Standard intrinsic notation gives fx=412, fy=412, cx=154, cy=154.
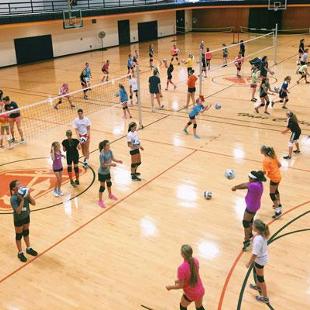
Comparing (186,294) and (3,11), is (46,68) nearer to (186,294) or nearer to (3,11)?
(3,11)

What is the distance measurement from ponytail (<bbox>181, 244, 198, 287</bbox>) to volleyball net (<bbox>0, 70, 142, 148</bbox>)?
9.97 meters

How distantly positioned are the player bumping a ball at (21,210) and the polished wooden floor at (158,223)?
26cm

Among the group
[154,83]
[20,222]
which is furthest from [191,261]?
[154,83]

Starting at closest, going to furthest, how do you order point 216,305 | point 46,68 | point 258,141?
point 216,305
point 258,141
point 46,68

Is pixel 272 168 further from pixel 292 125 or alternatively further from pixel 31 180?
pixel 31 180

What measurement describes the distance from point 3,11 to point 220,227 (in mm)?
27500

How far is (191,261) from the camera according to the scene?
5469 mm

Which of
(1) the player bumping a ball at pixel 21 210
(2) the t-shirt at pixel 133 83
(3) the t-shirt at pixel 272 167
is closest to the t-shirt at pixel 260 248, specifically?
(3) the t-shirt at pixel 272 167

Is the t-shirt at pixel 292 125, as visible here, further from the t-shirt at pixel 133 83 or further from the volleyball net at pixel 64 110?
the t-shirt at pixel 133 83

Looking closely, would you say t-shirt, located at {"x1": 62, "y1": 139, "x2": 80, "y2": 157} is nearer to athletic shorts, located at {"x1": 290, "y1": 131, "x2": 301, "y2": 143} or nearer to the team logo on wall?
the team logo on wall

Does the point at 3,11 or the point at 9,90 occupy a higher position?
the point at 3,11

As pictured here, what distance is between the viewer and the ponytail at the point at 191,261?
5.42 meters

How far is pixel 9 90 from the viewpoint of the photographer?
22562 millimetres

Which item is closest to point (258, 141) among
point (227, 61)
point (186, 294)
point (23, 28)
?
point (186, 294)
